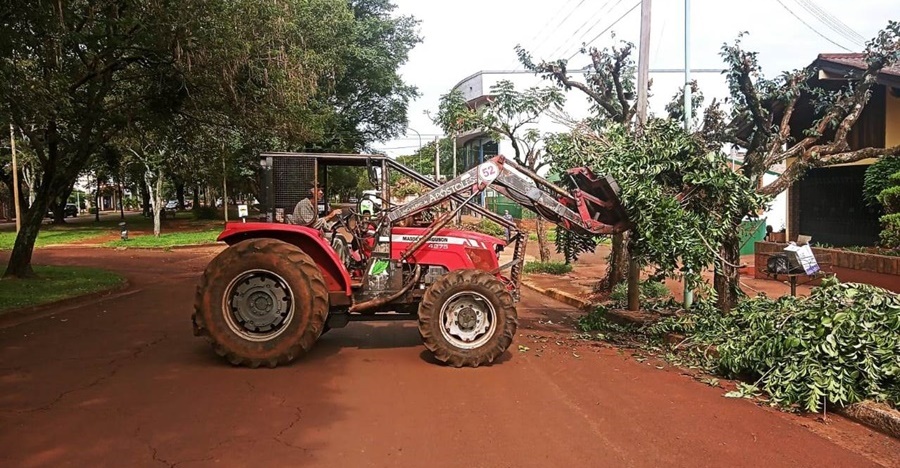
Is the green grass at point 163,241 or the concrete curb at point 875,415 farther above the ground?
the green grass at point 163,241

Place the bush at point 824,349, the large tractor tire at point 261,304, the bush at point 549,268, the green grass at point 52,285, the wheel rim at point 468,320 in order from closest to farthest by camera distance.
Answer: the bush at point 824,349 → the large tractor tire at point 261,304 → the wheel rim at point 468,320 → the green grass at point 52,285 → the bush at point 549,268

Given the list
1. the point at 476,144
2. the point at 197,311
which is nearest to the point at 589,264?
the point at 197,311

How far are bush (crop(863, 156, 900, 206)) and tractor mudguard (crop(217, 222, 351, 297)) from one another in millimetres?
11047

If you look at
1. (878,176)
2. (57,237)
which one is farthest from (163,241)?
(878,176)

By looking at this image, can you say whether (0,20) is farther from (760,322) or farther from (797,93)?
(797,93)

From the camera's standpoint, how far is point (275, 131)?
49.1 feet

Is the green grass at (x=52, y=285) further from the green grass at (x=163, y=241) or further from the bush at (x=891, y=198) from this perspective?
the bush at (x=891, y=198)

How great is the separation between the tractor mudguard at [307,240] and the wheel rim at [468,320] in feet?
4.21

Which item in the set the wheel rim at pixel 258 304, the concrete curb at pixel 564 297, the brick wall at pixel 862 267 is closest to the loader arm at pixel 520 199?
the wheel rim at pixel 258 304

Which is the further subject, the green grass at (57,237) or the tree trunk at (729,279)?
the green grass at (57,237)

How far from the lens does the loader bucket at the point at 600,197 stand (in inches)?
317

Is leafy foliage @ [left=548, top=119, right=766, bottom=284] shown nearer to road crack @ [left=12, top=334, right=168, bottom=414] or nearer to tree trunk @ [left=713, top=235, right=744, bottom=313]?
tree trunk @ [left=713, top=235, right=744, bottom=313]

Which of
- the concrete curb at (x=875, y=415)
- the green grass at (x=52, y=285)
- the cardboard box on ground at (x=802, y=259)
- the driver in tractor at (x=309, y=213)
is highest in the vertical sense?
the driver in tractor at (x=309, y=213)

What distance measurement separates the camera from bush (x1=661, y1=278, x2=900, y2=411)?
579 cm
